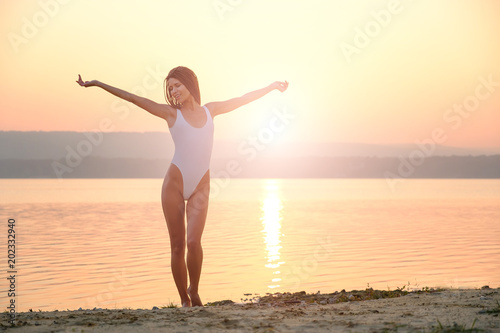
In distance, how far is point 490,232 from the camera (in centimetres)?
2764

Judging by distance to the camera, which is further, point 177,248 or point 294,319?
point 177,248

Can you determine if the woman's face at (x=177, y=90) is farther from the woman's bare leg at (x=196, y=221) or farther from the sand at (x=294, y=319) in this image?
the sand at (x=294, y=319)

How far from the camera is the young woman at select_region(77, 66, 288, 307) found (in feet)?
27.6

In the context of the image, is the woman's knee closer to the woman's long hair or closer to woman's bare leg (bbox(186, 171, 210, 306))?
woman's bare leg (bbox(186, 171, 210, 306))

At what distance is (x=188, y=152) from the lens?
845 centimetres

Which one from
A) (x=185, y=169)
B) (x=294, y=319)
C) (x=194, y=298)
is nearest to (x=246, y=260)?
(x=194, y=298)

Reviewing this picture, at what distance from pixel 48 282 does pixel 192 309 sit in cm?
805

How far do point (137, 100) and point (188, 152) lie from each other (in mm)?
954

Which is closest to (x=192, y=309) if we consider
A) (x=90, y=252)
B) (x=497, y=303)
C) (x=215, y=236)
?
(x=497, y=303)

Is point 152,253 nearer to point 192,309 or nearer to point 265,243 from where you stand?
point 265,243

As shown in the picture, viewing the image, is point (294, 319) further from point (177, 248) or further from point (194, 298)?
point (177, 248)

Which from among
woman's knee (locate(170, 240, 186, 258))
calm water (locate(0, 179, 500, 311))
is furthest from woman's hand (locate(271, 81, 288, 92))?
calm water (locate(0, 179, 500, 311))

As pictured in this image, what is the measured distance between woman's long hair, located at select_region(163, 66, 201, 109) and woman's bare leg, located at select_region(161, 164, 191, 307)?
89cm

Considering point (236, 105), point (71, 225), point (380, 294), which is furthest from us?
point (71, 225)
